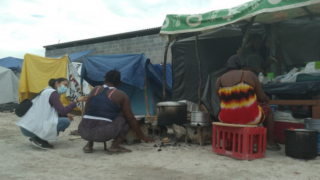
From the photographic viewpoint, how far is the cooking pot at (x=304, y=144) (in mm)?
3867

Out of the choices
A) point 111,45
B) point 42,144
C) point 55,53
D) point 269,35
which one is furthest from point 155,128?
point 55,53

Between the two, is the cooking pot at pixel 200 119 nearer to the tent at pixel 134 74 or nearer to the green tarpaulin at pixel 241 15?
the green tarpaulin at pixel 241 15

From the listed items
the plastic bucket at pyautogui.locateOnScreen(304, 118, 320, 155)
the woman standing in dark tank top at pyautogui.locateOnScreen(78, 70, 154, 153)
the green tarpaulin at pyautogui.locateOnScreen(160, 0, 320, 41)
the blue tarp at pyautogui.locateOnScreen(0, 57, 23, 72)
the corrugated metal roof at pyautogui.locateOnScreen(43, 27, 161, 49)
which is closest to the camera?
the plastic bucket at pyautogui.locateOnScreen(304, 118, 320, 155)

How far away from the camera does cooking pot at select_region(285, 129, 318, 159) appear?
3.87m

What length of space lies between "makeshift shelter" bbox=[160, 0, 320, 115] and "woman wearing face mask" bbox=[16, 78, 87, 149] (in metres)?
2.67

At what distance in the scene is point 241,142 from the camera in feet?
13.1

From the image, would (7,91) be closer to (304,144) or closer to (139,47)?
(139,47)

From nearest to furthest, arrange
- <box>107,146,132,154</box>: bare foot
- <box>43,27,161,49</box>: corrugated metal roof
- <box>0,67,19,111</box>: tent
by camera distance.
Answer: <box>107,146,132,154</box>: bare foot
<box>0,67,19,111</box>: tent
<box>43,27,161,49</box>: corrugated metal roof

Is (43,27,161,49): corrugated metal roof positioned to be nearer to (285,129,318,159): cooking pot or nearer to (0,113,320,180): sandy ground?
(0,113,320,180): sandy ground

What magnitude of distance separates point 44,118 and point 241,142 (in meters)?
3.07

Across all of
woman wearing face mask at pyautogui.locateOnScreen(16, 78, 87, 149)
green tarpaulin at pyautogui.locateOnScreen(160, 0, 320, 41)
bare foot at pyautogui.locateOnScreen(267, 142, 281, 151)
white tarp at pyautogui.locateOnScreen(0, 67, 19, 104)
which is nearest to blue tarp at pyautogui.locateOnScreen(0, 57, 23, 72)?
white tarp at pyautogui.locateOnScreen(0, 67, 19, 104)

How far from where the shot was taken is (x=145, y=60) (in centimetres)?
775

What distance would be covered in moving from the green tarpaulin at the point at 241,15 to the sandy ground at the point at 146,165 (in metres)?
2.24

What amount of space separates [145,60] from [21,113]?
12.3ft
